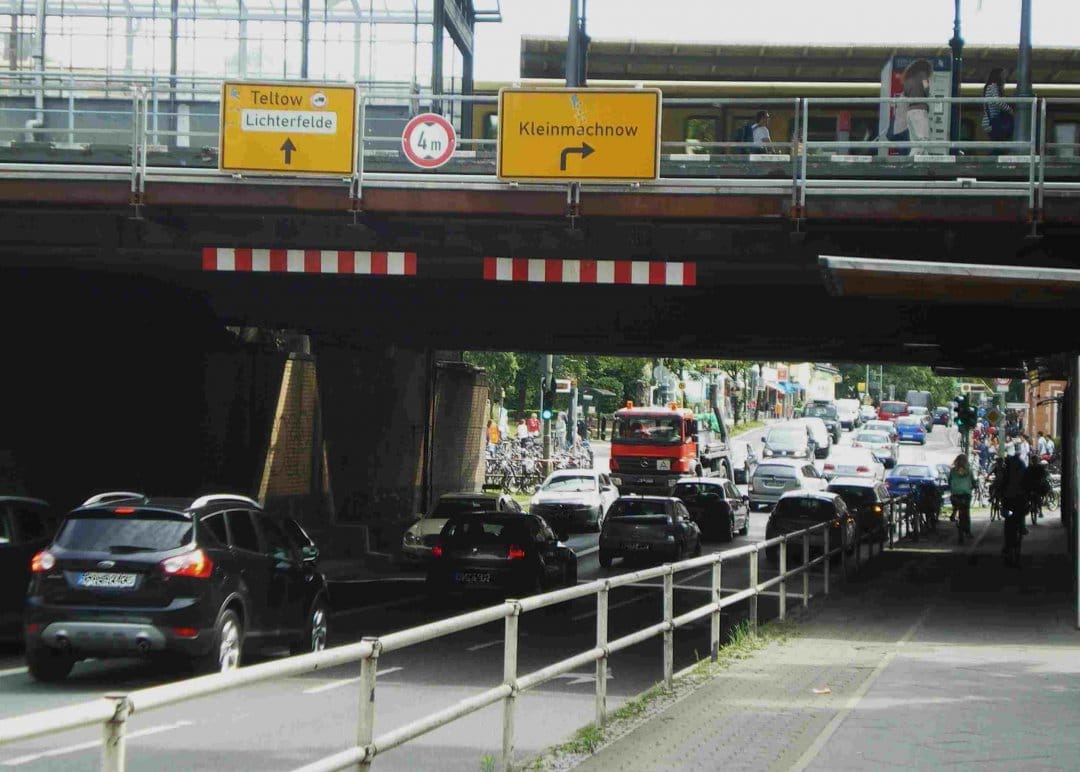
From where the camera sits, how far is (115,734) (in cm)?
423

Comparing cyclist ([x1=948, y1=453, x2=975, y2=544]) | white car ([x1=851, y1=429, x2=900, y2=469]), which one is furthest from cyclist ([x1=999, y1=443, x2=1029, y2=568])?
white car ([x1=851, y1=429, x2=900, y2=469])

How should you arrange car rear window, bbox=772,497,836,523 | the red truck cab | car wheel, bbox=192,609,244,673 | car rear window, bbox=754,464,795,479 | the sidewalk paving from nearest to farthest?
the sidewalk paving
car wheel, bbox=192,609,244,673
car rear window, bbox=772,497,836,523
the red truck cab
car rear window, bbox=754,464,795,479

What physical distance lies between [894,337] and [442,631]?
22.2 meters

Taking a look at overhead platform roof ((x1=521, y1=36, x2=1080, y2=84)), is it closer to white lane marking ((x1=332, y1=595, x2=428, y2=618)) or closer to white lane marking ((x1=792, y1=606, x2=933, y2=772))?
white lane marking ((x1=332, y1=595, x2=428, y2=618))

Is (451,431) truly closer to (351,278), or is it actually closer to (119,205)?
(351,278)

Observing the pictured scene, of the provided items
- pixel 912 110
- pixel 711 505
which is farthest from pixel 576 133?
pixel 711 505

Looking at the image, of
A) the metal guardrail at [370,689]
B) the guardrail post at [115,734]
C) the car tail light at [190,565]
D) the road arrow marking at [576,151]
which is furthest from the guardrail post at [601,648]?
the road arrow marking at [576,151]

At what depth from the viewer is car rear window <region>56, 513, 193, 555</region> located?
12.7 m

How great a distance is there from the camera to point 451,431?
43531 millimetres

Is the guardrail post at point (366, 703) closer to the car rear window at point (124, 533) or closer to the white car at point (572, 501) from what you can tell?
the car rear window at point (124, 533)

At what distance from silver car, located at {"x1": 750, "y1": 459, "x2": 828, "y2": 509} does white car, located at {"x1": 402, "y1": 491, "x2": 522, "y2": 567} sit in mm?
26372

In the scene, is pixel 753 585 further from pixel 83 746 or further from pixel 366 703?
pixel 83 746

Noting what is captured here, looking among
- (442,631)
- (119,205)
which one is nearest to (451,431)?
(119,205)

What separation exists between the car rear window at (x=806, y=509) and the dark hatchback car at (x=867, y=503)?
0.88 metres
